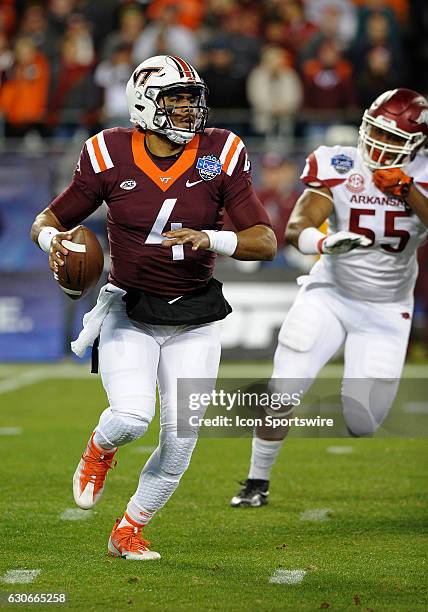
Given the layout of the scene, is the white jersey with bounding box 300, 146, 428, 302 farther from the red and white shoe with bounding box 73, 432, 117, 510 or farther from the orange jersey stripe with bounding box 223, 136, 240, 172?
the red and white shoe with bounding box 73, 432, 117, 510

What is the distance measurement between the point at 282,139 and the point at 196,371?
6.54 m

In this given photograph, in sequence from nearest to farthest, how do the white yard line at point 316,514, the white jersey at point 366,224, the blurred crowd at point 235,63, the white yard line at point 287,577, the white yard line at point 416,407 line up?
the white yard line at point 287,577, the white yard line at point 316,514, the white jersey at point 366,224, the white yard line at point 416,407, the blurred crowd at point 235,63

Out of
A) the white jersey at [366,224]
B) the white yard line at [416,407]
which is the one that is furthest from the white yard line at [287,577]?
the white yard line at [416,407]

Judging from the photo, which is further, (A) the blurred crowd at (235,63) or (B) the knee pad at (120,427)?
(A) the blurred crowd at (235,63)

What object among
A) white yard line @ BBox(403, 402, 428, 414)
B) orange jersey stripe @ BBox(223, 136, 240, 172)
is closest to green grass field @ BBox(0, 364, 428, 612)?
white yard line @ BBox(403, 402, 428, 414)

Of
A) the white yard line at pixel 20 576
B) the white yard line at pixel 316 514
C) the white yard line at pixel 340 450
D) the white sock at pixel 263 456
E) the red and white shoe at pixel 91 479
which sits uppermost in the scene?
the red and white shoe at pixel 91 479

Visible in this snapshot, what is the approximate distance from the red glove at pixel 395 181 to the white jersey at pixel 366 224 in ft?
0.26

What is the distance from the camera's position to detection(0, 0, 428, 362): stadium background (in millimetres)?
10000

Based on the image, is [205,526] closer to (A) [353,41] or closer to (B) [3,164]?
(B) [3,164]

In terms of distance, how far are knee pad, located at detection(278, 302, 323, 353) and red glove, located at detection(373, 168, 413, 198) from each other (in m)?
0.58

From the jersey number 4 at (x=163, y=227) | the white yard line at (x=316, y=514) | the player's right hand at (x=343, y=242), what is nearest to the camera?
the jersey number 4 at (x=163, y=227)

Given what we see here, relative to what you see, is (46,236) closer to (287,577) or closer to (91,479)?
(91,479)

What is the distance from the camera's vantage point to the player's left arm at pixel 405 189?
5062 mm

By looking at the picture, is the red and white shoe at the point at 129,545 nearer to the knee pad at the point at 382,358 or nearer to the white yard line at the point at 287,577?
the white yard line at the point at 287,577
